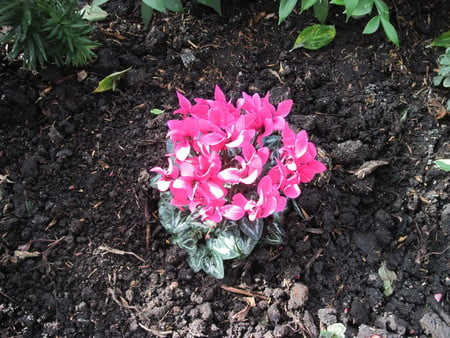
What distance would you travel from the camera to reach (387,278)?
2184 millimetres

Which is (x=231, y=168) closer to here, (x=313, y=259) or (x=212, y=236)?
(x=212, y=236)

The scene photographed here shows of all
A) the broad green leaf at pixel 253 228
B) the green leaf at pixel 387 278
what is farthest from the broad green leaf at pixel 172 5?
the green leaf at pixel 387 278

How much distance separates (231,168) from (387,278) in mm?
890

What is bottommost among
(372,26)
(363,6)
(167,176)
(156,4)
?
(167,176)

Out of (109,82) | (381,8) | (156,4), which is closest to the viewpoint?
(156,4)

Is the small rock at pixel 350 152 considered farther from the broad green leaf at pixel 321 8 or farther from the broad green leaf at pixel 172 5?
the broad green leaf at pixel 172 5

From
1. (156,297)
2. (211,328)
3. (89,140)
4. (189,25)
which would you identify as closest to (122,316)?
(156,297)

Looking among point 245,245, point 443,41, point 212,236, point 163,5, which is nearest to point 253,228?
point 245,245

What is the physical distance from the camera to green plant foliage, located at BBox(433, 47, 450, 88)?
2.33m

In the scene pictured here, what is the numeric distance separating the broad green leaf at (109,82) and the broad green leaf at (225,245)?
91 centimetres

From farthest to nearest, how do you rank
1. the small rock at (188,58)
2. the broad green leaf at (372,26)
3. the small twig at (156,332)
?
the small rock at (188,58), the broad green leaf at (372,26), the small twig at (156,332)

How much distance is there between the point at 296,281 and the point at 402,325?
0.45 metres

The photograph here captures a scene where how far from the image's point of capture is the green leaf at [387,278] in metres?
2.16

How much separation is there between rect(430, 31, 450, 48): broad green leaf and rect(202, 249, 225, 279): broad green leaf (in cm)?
144
